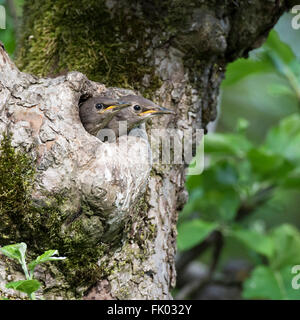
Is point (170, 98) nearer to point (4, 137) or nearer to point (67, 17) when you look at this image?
point (67, 17)

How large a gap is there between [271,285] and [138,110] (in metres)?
2.66

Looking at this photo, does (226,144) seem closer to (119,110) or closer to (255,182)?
(255,182)

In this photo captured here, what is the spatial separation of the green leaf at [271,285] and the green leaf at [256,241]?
0.58ft

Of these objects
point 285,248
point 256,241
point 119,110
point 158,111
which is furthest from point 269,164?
point 119,110

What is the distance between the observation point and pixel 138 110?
2.62 m

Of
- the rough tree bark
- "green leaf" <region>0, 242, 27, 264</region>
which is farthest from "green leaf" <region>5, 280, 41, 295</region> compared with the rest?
the rough tree bark

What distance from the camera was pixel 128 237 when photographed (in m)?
2.54

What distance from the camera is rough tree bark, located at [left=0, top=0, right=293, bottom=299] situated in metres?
2.26

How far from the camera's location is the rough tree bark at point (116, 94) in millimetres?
2264

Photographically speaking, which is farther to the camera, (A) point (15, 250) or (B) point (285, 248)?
(B) point (285, 248)

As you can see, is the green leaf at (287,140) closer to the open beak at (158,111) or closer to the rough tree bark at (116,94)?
the rough tree bark at (116,94)

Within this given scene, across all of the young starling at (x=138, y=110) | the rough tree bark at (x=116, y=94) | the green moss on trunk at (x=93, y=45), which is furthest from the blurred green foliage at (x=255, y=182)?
the young starling at (x=138, y=110)
